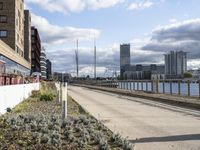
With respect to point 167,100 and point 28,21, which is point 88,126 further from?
point 28,21

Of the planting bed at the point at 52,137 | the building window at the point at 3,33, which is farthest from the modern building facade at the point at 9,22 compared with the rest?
the planting bed at the point at 52,137

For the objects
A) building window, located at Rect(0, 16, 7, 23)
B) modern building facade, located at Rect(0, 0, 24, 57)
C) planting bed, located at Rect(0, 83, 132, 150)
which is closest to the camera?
planting bed, located at Rect(0, 83, 132, 150)

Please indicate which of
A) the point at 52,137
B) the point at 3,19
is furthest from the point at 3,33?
the point at 52,137

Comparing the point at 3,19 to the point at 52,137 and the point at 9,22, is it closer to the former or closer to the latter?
the point at 9,22

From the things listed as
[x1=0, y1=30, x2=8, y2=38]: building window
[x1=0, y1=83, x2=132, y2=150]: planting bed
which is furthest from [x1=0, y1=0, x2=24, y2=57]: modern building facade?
[x1=0, y1=83, x2=132, y2=150]: planting bed

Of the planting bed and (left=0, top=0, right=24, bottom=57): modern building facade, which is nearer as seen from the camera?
the planting bed

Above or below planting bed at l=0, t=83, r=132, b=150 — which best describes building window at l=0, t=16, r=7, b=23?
above

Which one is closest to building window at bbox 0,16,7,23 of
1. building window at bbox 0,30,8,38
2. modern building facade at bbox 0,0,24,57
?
modern building facade at bbox 0,0,24,57

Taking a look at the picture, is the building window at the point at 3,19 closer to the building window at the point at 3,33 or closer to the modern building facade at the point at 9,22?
the modern building facade at the point at 9,22

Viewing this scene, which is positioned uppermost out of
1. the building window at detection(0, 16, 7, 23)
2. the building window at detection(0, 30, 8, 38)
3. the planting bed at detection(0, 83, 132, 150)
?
the building window at detection(0, 16, 7, 23)

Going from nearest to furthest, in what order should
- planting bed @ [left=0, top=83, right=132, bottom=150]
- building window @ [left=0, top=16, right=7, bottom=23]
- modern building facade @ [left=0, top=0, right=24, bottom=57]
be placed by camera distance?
planting bed @ [left=0, top=83, right=132, bottom=150], modern building facade @ [left=0, top=0, right=24, bottom=57], building window @ [left=0, top=16, right=7, bottom=23]

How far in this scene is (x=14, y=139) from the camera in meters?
9.57

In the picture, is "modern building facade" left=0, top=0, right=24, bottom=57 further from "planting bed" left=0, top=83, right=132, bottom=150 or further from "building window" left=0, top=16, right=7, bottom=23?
"planting bed" left=0, top=83, right=132, bottom=150

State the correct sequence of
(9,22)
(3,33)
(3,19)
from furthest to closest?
(9,22) → (3,19) → (3,33)
